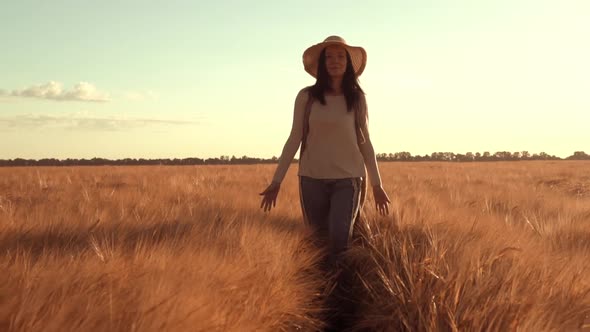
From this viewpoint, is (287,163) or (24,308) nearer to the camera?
(24,308)

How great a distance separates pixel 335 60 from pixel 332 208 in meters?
1.02

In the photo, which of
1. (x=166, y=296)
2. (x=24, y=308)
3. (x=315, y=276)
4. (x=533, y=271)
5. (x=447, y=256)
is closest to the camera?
(x=24, y=308)

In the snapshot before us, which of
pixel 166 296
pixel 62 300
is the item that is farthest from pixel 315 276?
pixel 62 300

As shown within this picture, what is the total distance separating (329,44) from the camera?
3975 mm

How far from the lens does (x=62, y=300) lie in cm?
167

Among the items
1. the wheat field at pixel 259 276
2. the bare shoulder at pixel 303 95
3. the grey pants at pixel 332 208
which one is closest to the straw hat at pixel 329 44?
the bare shoulder at pixel 303 95

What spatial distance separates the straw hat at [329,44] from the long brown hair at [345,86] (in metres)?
0.06

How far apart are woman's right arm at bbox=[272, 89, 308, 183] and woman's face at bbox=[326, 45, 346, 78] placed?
254 millimetres

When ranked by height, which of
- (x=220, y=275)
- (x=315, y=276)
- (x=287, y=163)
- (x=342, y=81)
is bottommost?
(x=315, y=276)

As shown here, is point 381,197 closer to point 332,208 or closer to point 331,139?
point 332,208

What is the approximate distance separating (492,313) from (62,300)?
1585 millimetres

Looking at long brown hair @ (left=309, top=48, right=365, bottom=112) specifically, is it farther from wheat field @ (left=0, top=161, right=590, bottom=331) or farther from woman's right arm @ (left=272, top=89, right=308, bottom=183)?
wheat field @ (left=0, top=161, right=590, bottom=331)

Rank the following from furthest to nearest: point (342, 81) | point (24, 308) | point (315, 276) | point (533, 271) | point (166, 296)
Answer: point (342, 81) < point (315, 276) < point (533, 271) < point (166, 296) < point (24, 308)

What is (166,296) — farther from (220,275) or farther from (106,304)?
(220,275)
